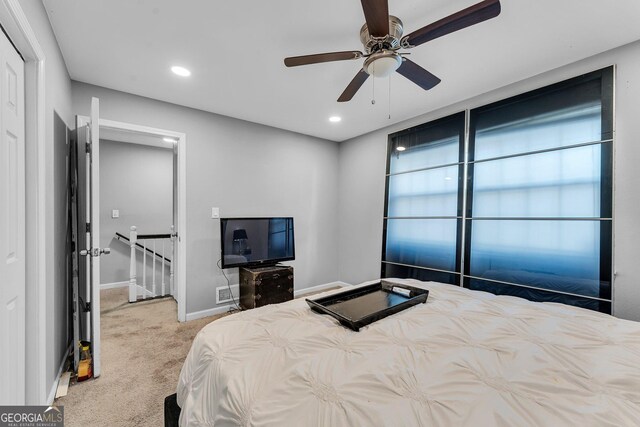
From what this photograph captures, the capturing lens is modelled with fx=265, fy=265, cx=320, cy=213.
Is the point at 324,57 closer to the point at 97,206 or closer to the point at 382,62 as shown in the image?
the point at 382,62

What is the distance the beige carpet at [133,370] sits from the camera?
1.67 m

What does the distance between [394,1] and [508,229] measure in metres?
2.20

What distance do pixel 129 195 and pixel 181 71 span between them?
10.5 ft

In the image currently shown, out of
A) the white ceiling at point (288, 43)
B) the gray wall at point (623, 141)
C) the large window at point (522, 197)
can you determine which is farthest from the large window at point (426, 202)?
the white ceiling at point (288, 43)

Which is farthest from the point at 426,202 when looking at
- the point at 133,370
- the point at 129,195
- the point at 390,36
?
the point at 129,195

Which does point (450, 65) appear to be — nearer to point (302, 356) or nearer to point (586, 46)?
point (586, 46)

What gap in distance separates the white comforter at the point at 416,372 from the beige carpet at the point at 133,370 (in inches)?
31.2

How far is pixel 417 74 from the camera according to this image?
1.82 meters

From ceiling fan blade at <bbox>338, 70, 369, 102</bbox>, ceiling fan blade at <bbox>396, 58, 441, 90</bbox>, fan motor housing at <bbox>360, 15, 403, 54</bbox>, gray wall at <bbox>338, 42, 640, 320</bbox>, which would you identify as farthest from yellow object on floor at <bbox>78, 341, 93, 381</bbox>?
gray wall at <bbox>338, 42, 640, 320</bbox>

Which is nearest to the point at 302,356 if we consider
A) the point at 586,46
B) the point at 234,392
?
the point at 234,392

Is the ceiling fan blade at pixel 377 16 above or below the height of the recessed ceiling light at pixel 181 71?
below

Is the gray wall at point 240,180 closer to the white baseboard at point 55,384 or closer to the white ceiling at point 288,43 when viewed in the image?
the white ceiling at point 288,43

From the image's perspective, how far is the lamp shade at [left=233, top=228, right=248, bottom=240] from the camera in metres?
3.19

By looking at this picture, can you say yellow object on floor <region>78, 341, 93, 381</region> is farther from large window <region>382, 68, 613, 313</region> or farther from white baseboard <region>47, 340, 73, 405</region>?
large window <region>382, 68, 613, 313</region>
